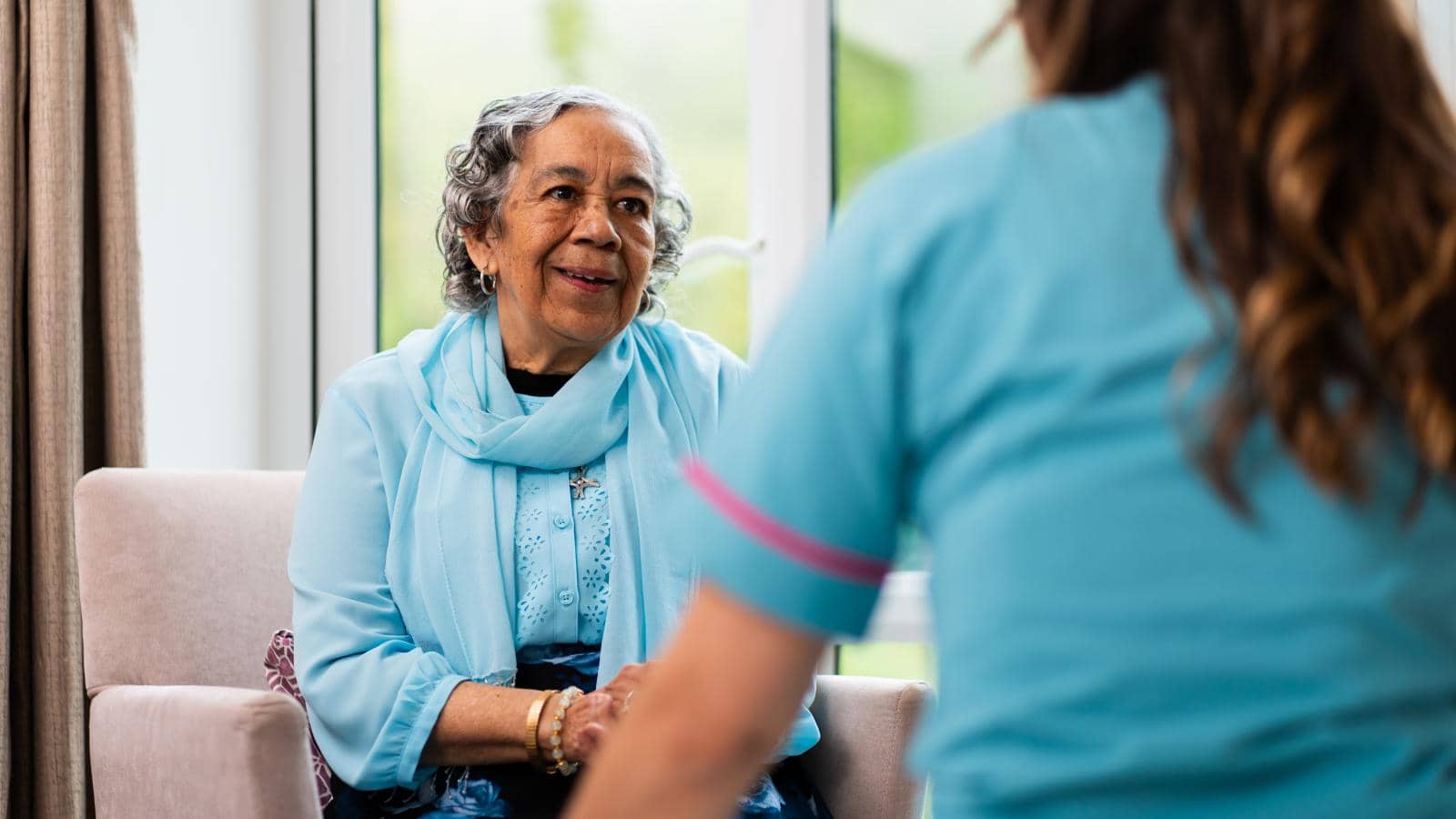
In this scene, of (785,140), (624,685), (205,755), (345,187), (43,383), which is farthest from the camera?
(345,187)

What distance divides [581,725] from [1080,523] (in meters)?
1.03

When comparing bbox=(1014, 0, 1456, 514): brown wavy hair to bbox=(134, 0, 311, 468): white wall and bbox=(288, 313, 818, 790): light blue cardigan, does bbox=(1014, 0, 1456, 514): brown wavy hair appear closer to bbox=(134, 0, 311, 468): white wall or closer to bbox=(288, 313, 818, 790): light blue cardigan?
bbox=(288, 313, 818, 790): light blue cardigan

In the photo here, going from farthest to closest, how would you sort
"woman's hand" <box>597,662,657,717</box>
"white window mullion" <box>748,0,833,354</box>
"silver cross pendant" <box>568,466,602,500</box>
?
"white window mullion" <box>748,0,833,354</box> → "silver cross pendant" <box>568,466,602,500</box> → "woman's hand" <box>597,662,657,717</box>

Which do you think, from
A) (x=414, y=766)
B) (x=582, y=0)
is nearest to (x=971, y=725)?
(x=414, y=766)

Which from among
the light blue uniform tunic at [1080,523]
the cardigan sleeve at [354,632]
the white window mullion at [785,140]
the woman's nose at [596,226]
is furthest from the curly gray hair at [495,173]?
the light blue uniform tunic at [1080,523]

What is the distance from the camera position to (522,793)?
1.59m

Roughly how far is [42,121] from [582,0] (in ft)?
3.84

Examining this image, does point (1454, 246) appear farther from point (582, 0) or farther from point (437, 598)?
point (582, 0)

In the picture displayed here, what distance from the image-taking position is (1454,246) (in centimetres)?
61

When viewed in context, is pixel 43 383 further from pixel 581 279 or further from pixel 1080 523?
pixel 1080 523

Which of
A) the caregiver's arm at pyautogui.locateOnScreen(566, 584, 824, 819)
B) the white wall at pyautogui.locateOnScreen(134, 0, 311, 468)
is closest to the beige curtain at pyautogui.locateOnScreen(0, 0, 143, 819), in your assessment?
the white wall at pyautogui.locateOnScreen(134, 0, 311, 468)

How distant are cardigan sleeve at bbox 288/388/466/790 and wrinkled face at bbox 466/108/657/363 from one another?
0.27 m

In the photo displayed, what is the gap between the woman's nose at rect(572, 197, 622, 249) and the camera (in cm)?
180

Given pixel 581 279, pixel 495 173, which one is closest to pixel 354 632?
pixel 581 279
